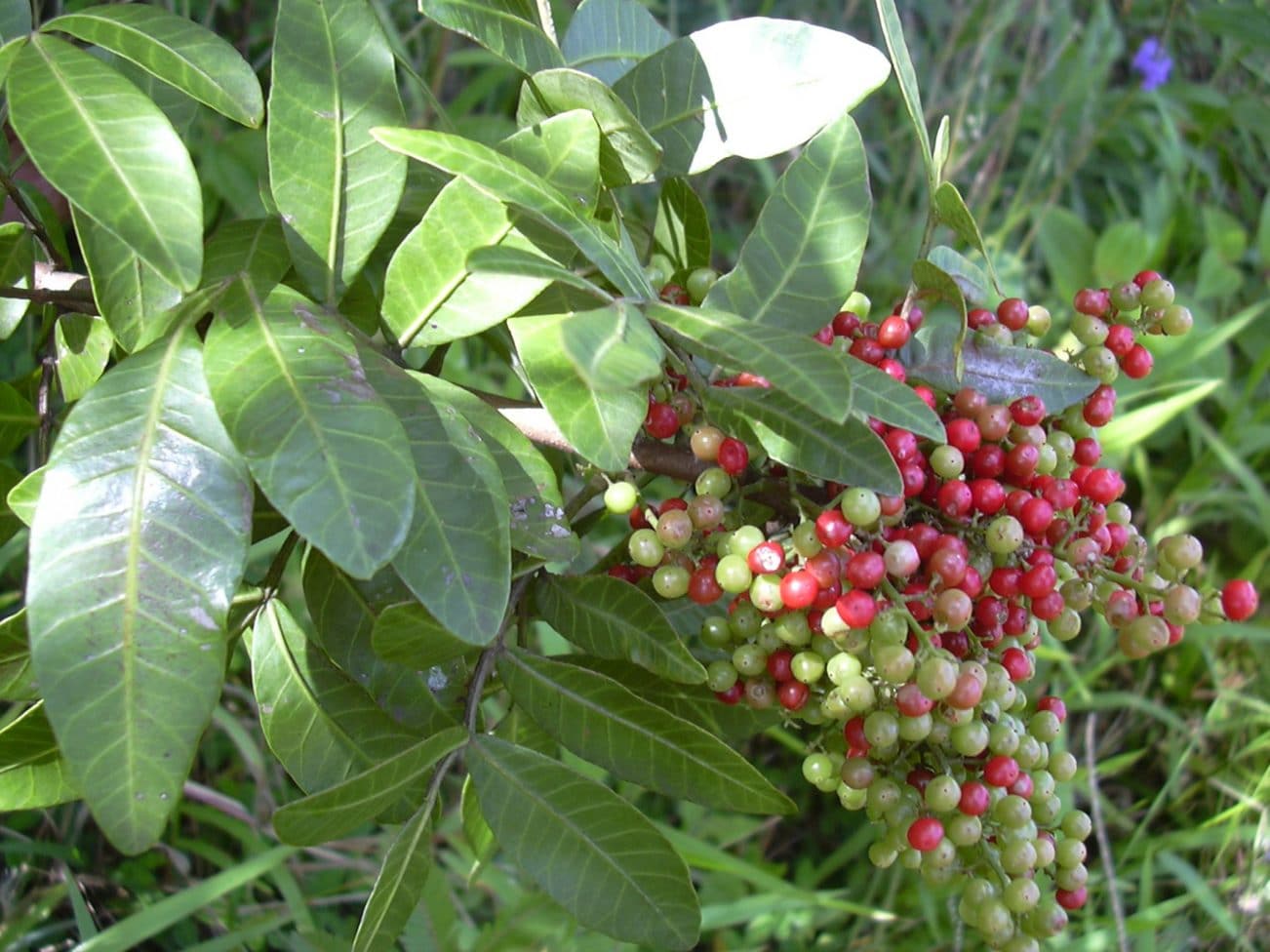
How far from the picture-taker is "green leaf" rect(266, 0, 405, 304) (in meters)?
0.79

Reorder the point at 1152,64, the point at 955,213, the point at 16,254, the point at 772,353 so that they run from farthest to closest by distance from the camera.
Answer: the point at 1152,64
the point at 16,254
the point at 955,213
the point at 772,353

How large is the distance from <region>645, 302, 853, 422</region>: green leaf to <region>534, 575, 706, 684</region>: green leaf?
0.23 meters

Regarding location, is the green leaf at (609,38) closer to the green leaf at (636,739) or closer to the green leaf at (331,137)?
the green leaf at (331,137)

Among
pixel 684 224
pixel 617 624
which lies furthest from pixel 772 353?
pixel 684 224

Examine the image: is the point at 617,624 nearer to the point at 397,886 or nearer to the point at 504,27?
the point at 397,886

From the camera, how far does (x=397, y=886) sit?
0.82m

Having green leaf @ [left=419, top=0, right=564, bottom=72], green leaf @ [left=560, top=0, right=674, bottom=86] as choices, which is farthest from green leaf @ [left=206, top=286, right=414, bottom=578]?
green leaf @ [left=560, top=0, right=674, bottom=86]

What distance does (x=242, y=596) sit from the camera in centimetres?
89

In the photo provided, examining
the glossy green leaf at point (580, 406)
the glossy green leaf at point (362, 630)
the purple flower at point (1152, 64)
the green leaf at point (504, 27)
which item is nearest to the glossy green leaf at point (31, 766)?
the glossy green leaf at point (362, 630)

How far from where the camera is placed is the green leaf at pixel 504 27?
81cm

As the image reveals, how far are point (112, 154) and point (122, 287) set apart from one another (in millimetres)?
132

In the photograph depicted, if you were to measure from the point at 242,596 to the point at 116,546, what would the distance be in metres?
0.25

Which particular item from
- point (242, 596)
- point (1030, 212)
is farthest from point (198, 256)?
point (1030, 212)

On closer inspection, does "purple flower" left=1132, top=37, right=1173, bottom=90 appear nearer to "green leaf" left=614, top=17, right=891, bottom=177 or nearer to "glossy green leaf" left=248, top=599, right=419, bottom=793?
"green leaf" left=614, top=17, right=891, bottom=177
